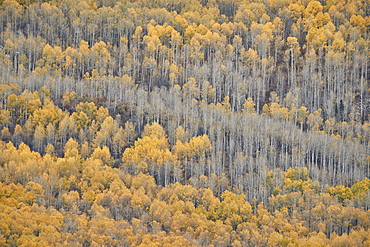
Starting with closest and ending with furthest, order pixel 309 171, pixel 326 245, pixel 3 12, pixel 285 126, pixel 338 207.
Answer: pixel 326 245 → pixel 338 207 → pixel 309 171 → pixel 285 126 → pixel 3 12

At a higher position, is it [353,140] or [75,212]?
[353,140]

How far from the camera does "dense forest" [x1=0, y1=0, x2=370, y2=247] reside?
9281 cm

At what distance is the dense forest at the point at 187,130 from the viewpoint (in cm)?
9281

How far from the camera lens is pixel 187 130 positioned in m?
120

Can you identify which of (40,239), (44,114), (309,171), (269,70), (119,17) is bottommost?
(40,239)

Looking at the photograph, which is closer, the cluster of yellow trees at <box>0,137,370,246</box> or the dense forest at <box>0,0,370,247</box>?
the cluster of yellow trees at <box>0,137,370,246</box>

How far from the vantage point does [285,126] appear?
119750 mm

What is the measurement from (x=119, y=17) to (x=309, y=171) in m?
102

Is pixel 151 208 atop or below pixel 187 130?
below

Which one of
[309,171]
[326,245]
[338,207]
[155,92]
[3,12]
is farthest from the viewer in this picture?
[3,12]

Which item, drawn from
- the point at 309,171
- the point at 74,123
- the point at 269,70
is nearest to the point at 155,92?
the point at 74,123

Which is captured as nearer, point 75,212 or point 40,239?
point 40,239

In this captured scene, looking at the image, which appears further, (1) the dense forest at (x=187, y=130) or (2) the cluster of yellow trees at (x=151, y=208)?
(1) the dense forest at (x=187, y=130)

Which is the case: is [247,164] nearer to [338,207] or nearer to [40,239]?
[338,207]
